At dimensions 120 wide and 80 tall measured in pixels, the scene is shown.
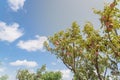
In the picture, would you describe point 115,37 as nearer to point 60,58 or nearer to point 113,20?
point 113,20

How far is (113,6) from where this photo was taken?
23.1 metres

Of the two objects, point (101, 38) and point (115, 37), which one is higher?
point (101, 38)

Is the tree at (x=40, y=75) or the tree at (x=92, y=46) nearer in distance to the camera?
the tree at (x=92, y=46)

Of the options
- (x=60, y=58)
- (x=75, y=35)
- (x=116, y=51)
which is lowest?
(x=116, y=51)

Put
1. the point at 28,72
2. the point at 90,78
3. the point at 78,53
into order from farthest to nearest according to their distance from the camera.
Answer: the point at 28,72
the point at 90,78
the point at 78,53

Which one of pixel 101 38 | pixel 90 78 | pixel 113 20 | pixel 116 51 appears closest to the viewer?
pixel 113 20

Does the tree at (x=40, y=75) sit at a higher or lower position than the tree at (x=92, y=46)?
higher

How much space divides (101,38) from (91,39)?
1.29m

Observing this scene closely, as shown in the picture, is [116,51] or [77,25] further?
[77,25]

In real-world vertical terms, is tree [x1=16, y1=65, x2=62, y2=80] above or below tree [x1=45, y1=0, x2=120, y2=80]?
above

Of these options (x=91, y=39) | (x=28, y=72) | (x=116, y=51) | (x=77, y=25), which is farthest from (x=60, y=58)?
(x=28, y=72)

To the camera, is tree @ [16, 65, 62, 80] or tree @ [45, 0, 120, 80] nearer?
tree @ [45, 0, 120, 80]

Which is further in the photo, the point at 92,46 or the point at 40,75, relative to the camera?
the point at 40,75

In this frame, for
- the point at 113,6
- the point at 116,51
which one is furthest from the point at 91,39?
the point at 113,6
